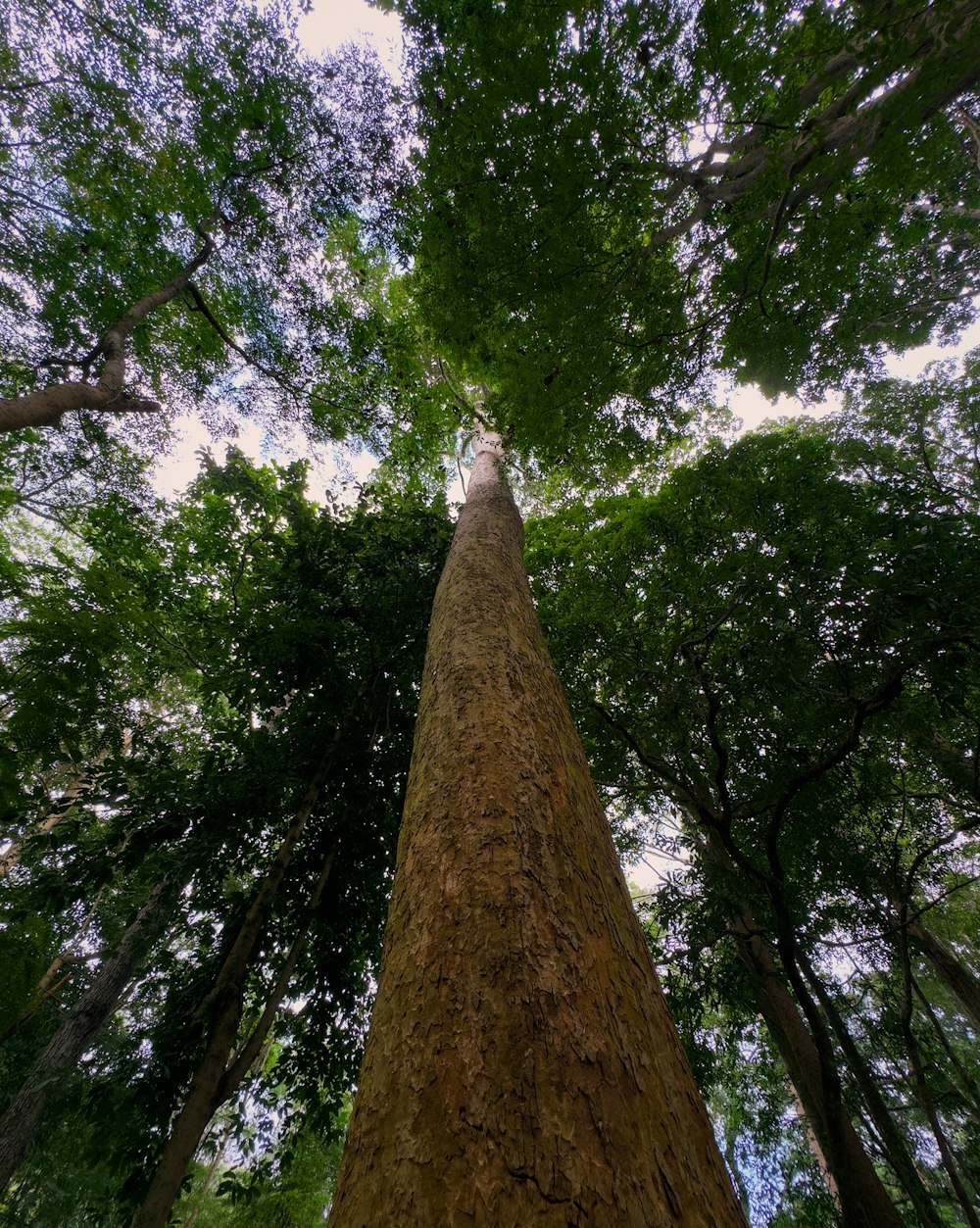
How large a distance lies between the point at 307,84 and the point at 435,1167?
31.8 feet

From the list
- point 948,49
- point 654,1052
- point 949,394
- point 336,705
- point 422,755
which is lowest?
point 654,1052

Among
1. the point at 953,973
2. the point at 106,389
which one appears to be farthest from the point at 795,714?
the point at 106,389

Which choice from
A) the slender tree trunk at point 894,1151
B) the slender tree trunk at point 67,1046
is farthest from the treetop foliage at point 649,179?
the slender tree trunk at point 67,1046

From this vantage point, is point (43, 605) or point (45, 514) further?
point (45, 514)

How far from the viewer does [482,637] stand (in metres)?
2.20

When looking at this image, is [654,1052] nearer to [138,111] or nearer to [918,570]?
[918,570]

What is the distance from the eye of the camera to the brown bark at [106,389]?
3.81m

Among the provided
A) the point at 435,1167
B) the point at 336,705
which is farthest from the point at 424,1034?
the point at 336,705

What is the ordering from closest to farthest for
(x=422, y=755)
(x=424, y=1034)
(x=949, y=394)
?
(x=424, y=1034) → (x=422, y=755) → (x=949, y=394)

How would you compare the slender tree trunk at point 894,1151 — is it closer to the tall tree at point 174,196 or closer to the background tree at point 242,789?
the background tree at point 242,789

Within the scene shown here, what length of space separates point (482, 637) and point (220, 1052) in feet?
8.05

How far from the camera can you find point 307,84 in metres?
6.27

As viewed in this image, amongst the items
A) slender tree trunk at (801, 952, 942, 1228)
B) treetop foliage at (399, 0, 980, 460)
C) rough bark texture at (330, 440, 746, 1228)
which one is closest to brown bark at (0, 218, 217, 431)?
treetop foliage at (399, 0, 980, 460)

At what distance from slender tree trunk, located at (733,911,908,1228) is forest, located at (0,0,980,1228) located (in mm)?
43
